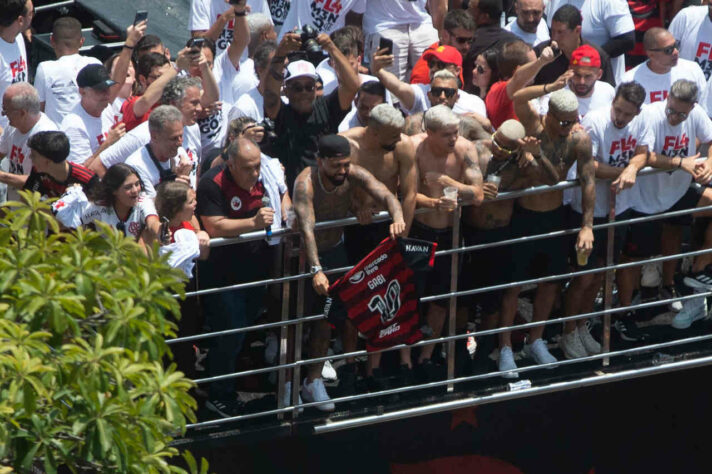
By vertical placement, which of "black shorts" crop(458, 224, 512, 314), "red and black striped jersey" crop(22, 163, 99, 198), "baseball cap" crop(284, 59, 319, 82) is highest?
"baseball cap" crop(284, 59, 319, 82)

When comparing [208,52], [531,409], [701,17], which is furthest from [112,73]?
[701,17]

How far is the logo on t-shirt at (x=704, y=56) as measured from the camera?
10633 mm

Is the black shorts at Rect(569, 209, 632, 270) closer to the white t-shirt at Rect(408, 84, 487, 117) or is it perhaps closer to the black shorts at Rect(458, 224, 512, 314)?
the black shorts at Rect(458, 224, 512, 314)

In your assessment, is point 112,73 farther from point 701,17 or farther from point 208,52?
point 701,17

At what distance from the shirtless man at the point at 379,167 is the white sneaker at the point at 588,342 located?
1710 mm

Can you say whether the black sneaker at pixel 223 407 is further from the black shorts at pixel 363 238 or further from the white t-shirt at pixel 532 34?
the white t-shirt at pixel 532 34

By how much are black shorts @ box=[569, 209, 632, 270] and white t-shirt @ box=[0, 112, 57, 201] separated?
3.69 m

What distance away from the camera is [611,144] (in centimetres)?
869

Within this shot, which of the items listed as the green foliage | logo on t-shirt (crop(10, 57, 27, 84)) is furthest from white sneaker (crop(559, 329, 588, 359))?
logo on t-shirt (crop(10, 57, 27, 84))

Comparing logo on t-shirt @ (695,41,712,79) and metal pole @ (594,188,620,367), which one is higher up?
logo on t-shirt @ (695,41,712,79)

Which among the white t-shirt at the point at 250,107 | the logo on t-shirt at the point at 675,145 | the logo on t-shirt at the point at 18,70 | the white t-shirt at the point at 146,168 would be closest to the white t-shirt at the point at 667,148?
the logo on t-shirt at the point at 675,145

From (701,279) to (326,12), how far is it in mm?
4021

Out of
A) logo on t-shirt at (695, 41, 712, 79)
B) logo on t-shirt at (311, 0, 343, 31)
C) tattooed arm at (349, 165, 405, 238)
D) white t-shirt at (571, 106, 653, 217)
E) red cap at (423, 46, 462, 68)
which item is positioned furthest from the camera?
logo on t-shirt at (311, 0, 343, 31)

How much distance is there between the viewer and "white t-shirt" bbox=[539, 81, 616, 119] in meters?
9.31
